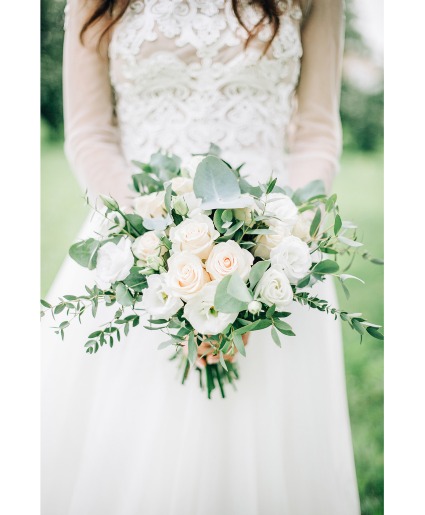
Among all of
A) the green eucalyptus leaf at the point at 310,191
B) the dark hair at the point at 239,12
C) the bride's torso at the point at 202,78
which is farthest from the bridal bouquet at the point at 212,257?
the dark hair at the point at 239,12

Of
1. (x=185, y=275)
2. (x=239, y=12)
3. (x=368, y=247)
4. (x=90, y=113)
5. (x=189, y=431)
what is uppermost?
(x=239, y=12)

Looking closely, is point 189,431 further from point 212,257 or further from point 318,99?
point 318,99

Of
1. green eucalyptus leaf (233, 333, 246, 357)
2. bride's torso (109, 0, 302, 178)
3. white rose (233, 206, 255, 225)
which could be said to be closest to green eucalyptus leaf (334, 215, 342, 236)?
white rose (233, 206, 255, 225)

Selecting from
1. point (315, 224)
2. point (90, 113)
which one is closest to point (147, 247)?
point (315, 224)

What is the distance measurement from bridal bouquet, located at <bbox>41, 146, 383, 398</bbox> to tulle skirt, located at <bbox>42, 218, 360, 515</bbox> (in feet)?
0.64

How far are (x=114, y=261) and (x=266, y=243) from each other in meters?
0.24

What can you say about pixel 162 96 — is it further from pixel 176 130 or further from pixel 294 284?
pixel 294 284

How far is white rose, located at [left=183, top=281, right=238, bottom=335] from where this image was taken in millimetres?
721

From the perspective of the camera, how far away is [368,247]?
127cm

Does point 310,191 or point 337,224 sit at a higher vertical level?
point 310,191

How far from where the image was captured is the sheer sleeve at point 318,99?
1.15 meters

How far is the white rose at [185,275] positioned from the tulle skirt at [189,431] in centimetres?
33

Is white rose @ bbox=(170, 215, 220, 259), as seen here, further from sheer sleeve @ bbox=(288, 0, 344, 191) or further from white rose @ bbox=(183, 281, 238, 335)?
sheer sleeve @ bbox=(288, 0, 344, 191)
